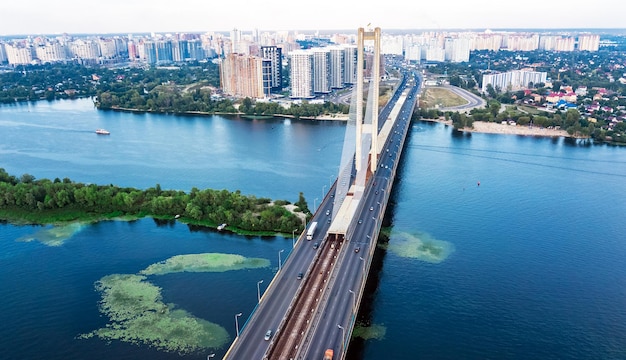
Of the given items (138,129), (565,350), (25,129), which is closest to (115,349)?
(565,350)

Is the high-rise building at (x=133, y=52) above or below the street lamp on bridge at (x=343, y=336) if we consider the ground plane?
above

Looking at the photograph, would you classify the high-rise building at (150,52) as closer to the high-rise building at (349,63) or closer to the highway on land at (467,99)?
the high-rise building at (349,63)

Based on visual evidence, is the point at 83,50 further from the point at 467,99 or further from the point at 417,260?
the point at 417,260

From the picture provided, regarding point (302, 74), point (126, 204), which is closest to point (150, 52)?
point (302, 74)

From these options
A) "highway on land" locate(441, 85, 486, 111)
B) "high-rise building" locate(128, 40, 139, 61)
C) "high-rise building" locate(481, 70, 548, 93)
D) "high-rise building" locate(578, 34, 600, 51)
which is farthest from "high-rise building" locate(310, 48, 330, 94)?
"high-rise building" locate(578, 34, 600, 51)

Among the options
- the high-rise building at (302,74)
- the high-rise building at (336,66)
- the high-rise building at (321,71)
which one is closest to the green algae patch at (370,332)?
the high-rise building at (302,74)

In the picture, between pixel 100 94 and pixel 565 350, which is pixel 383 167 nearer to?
pixel 565 350
